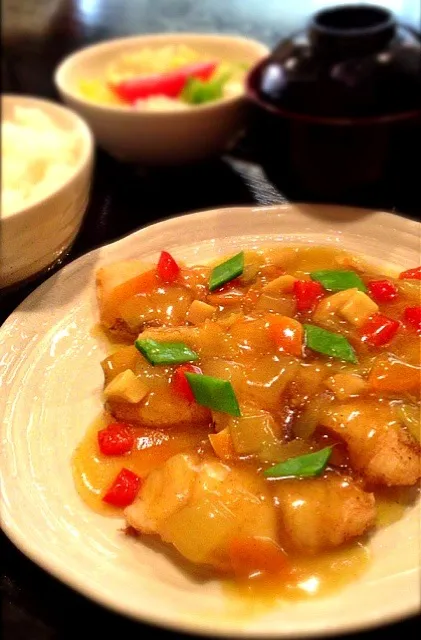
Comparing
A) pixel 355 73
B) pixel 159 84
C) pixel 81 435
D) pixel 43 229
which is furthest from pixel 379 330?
pixel 159 84

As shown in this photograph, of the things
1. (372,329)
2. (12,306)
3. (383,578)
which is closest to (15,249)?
(12,306)

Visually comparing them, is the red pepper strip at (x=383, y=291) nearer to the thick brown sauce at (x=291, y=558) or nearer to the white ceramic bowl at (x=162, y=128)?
the thick brown sauce at (x=291, y=558)

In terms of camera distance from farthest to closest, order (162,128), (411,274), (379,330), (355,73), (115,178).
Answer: (115,178), (162,128), (355,73), (411,274), (379,330)

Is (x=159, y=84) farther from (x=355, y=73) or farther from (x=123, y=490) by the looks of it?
(x=123, y=490)

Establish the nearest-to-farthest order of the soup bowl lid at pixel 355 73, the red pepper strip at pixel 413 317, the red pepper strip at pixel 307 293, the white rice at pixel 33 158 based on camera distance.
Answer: the red pepper strip at pixel 413 317 < the red pepper strip at pixel 307 293 < the soup bowl lid at pixel 355 73 < the white rice at pixel 33 158

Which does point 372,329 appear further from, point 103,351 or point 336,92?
point 336,92

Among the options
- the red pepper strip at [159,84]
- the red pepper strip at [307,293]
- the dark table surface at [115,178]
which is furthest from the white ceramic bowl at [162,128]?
the red pepper strip at [307,293]
